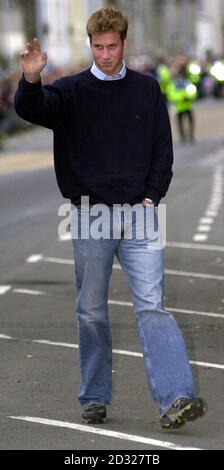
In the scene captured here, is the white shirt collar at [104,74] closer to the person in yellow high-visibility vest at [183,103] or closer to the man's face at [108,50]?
the man's face at [108,50]

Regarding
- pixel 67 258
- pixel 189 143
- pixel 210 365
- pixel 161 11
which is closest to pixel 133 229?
pixel 210 365

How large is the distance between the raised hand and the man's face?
26 cm

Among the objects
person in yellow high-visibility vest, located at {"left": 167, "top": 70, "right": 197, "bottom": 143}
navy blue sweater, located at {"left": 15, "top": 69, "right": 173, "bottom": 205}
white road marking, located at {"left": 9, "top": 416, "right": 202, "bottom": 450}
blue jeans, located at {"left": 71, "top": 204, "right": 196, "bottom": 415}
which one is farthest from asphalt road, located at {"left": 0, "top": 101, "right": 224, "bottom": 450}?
person in yellow high-visibility vest, located at {"left": 167, "top": 70, "right": 197, "bottom": 143}

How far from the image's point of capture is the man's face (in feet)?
24.4

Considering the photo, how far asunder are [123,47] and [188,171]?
23.3 metres

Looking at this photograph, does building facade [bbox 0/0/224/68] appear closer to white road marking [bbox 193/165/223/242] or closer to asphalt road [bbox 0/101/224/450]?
white road marking [bbox 193/165/223/242]

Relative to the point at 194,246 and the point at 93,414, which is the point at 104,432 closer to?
the point at 93,414

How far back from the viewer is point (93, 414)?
7836mm

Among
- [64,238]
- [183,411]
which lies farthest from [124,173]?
[64,238]

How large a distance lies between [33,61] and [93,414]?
1783 mm

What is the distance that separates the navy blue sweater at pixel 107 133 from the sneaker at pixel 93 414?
3.41 ft

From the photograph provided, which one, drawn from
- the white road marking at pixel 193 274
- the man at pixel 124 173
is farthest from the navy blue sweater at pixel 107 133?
the white road marking at pixel 193 274

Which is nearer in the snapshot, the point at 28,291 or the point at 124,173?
the point at 124,173

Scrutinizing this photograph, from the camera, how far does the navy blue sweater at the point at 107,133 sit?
298 inches
